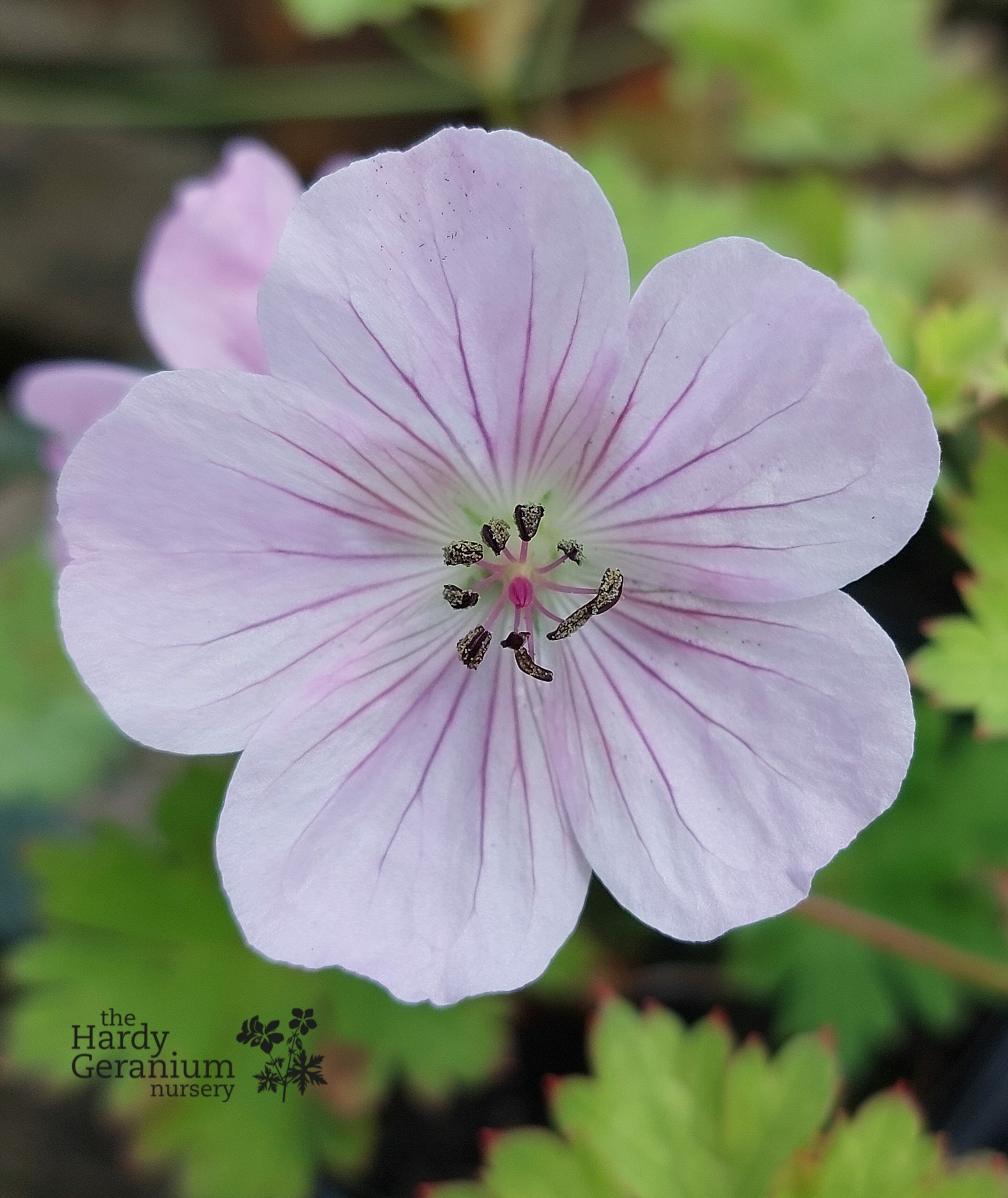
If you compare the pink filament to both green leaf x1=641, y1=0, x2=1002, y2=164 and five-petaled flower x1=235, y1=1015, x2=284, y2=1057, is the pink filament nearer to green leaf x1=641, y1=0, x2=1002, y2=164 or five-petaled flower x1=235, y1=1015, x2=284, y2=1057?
five-petaled flower x1=235, y1=1015, x2=284, y2=1057

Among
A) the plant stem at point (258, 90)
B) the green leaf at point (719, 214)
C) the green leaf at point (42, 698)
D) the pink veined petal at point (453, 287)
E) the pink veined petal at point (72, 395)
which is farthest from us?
the plant stem at point (258, 90)

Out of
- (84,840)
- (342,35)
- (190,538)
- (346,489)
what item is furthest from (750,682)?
(342,35)

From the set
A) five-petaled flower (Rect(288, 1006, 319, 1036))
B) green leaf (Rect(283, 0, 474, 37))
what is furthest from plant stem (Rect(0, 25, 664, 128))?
five-petaled flower (Rect(288, 1006, 319, 1036))

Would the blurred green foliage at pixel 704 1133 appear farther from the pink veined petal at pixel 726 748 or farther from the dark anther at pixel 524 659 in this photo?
the dark anther at pixel 524 659

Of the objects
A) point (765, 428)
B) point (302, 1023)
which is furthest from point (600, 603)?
point (302, 1023)

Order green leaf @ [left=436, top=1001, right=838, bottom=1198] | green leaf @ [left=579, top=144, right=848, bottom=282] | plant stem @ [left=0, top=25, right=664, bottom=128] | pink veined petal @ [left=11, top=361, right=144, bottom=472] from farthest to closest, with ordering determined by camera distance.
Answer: plant stem @ [left=0, top=25, right=664, bottom=128]
green leaf @ [left=579, top=144, right=848, bottom=282]
pink veined petal @ [left=11, top=361, right=144, bottom=472]
green leaf @ [left=436, top=1001, right=838, bottom=1198]

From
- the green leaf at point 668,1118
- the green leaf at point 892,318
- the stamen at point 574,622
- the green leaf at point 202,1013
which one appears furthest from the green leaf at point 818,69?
the green leaf at point 668,1118

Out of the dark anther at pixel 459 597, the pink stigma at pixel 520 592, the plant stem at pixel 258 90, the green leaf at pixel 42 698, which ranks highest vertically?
the plant stem at pixel 258 90

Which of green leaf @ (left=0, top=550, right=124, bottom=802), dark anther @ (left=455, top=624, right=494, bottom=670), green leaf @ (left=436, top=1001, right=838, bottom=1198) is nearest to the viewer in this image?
dark anther @ (left=455, top=624, right=494, bottom=670)
